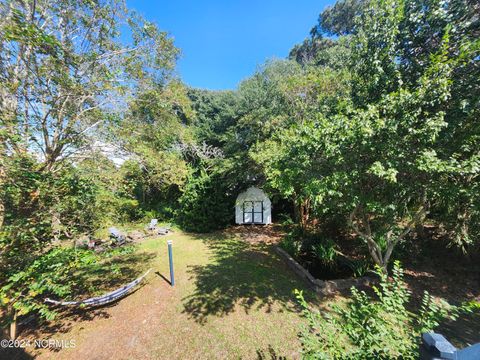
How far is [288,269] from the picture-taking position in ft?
21.0

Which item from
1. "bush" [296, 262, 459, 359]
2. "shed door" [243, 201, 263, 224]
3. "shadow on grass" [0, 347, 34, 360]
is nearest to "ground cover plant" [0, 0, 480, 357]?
"bush" [296, 262, 459, 359]

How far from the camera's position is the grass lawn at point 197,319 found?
360 cm

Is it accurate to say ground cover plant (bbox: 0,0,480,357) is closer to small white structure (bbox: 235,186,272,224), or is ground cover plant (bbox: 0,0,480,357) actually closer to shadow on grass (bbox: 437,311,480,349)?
shadow on grass (bbox: 437,311,480,349)

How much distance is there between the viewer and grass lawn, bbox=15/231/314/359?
11.8 ft

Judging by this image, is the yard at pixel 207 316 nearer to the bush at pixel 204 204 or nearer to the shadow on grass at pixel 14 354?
the shadow on grass at pixel 14 354

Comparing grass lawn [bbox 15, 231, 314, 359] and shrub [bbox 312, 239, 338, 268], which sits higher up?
shrub [bbox 312, 239, 338, 268]

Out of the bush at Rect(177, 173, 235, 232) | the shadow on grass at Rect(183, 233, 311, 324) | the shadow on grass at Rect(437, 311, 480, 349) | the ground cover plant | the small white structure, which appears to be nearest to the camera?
the ground cover plant

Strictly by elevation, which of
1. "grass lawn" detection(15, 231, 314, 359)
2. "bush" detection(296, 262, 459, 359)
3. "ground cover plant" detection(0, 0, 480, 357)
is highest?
"ground cover plant" detection(0, 0, 480, 357)

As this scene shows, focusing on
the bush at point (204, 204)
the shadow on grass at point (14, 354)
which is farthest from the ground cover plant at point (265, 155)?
the bush at point (204, 204)

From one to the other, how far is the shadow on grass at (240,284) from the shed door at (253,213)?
3.95m

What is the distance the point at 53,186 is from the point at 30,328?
3.39 meters

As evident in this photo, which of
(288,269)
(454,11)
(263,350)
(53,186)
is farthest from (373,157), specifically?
(53,186)

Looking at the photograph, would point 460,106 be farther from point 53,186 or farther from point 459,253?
point 53,186

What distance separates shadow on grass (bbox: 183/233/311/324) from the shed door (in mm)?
3949
